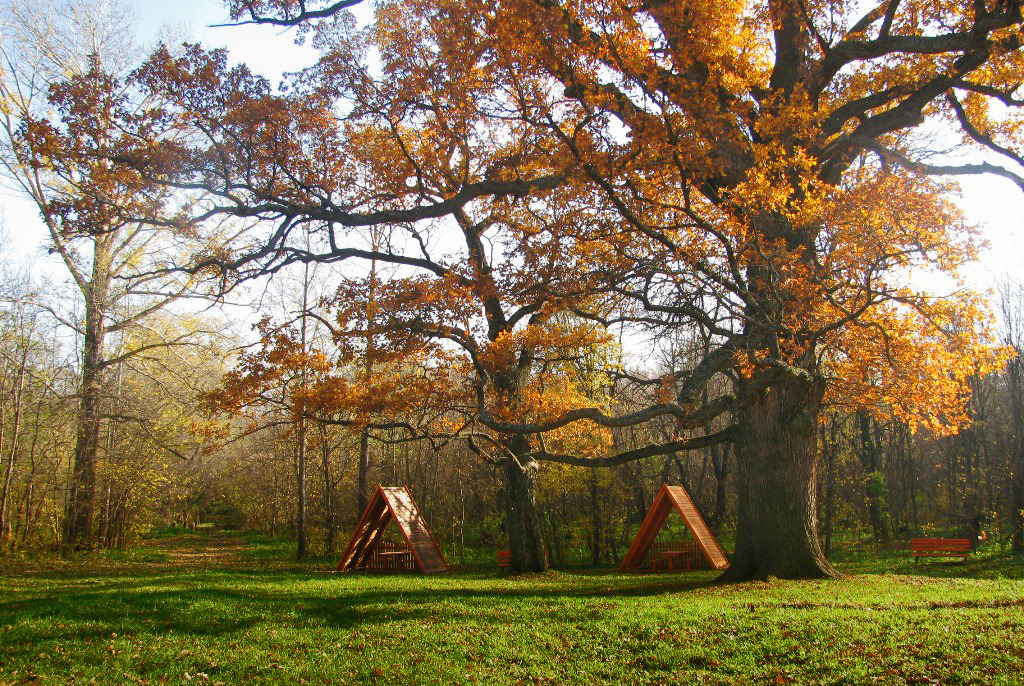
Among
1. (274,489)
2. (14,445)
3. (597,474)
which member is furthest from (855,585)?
(274,489)

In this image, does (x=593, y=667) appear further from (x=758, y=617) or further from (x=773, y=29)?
(x=773, y=29)

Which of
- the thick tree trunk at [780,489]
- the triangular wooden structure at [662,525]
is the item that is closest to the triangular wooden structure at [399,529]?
the triangular wooden structure at [662,525]

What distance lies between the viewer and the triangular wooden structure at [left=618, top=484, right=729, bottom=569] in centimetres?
1720

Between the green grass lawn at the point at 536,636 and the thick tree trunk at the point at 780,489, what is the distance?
642 mm

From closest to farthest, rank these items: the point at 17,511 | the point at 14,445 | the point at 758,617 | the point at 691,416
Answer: the point at 758,617, the point at 691,416, the point at 14,445, the point at 17,511

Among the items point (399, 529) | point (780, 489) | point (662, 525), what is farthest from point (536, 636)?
point (662, 525)

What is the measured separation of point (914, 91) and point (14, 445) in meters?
21.4

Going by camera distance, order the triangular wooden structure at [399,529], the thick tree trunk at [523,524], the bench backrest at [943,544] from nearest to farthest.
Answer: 1. the thick tree trunk at [523,524]
2. the bench backrest at [943,544]
3. the triangular wooden structure at [399,529]

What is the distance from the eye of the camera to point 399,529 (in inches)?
680

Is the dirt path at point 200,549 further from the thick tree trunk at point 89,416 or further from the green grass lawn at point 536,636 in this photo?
the green grass lawn at point 536,636

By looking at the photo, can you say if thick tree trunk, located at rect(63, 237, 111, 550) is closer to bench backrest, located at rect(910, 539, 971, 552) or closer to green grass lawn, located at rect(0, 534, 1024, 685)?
green grass lawn, located at rect(0, 534, 1024, 685)

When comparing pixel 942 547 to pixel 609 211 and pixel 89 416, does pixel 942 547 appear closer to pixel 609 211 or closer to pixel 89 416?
pixel 609 211

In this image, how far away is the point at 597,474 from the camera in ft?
73.4

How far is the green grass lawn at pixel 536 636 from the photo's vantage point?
6410 mm
